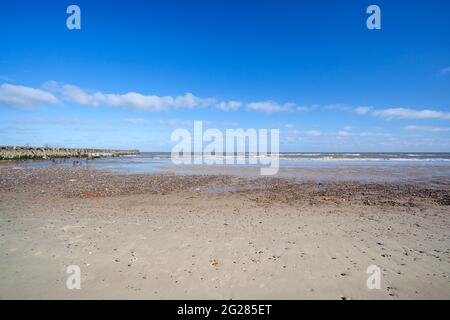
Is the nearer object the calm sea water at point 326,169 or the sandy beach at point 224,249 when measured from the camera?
the sandy beach at point 224,249

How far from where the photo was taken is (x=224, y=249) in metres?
6.60

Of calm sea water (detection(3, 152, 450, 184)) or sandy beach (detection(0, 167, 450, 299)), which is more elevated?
calm sea water (detection(3, 152, 450, 184))

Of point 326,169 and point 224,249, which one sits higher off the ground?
point 326,169

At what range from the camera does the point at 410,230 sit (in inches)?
322

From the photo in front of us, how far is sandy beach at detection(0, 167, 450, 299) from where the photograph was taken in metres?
4.85

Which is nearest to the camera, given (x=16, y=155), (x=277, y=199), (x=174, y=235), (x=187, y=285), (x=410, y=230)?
(x=187, y=285)

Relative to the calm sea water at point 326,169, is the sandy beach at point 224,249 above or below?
below

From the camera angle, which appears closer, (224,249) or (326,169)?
(224,249)

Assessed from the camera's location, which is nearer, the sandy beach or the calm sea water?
the sandy beach

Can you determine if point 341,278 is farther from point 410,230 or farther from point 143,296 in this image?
point 410,230

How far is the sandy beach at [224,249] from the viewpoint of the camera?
4.85 meters
